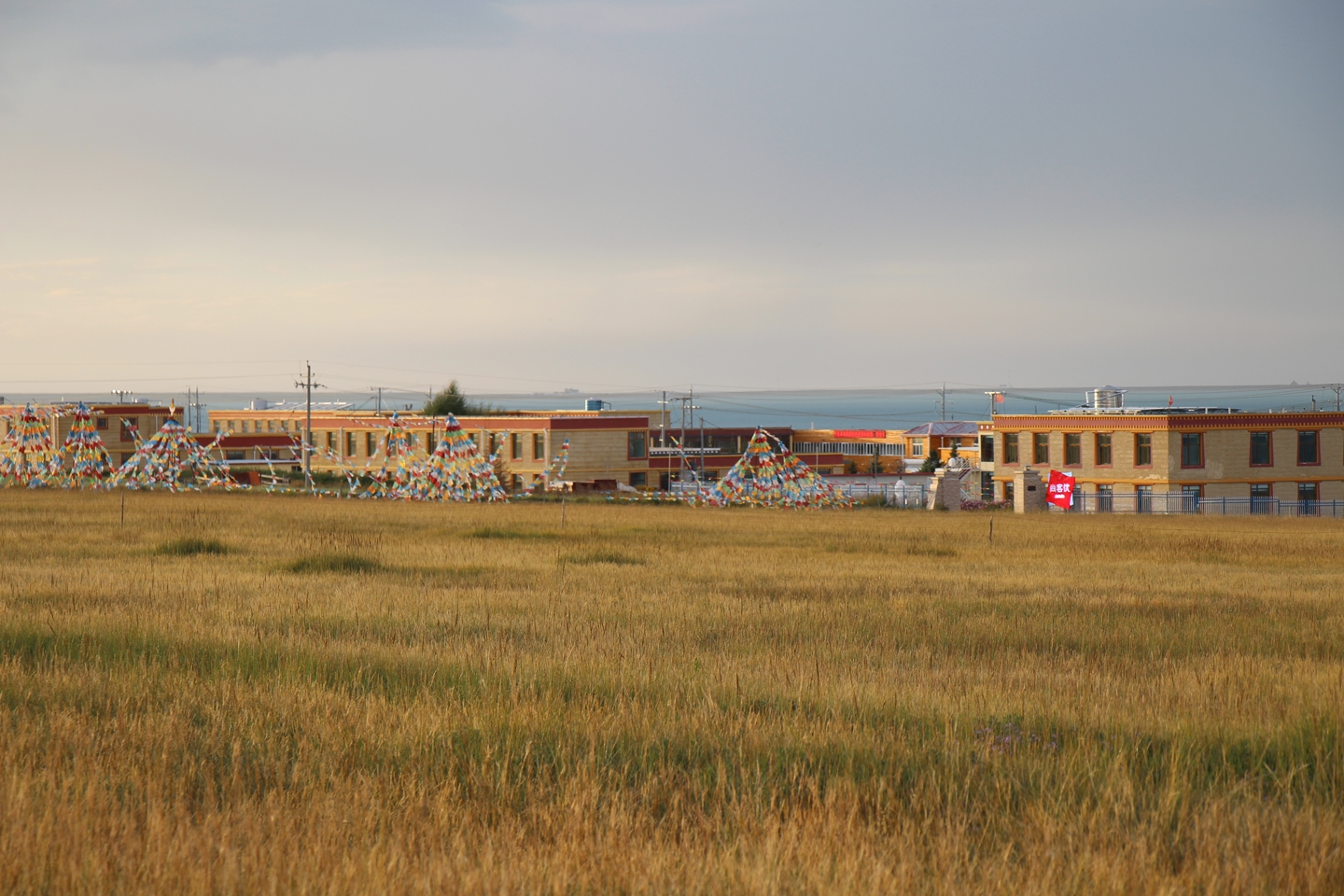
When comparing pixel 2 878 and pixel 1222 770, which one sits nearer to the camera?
pixel 2 878

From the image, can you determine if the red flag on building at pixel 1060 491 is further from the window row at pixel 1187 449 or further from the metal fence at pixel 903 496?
the metal fence at pixel 903 496

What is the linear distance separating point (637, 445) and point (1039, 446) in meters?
30.2

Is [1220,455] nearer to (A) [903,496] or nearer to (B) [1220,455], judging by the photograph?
(B) [1220,455]

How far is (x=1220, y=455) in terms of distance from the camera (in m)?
71.5

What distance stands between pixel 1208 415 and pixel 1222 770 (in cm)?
6988

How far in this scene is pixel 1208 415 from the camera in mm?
71938

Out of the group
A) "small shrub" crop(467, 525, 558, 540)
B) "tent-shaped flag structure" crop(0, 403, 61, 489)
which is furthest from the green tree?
"small shrub" crop(467, 525, 558, 540)

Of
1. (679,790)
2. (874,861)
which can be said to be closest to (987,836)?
(874,861)

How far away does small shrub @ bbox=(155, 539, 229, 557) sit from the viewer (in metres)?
23.5

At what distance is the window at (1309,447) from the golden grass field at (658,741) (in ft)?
199

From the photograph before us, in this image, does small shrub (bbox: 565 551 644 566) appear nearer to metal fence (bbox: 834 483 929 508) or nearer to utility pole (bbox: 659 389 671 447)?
metal fence (bbox: 834 483 929 508)

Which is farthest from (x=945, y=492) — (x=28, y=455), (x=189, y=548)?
(x=189, y=548)

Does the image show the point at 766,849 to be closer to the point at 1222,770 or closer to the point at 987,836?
the point at 987,836

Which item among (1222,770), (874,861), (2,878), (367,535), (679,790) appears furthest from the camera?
(367,535)
